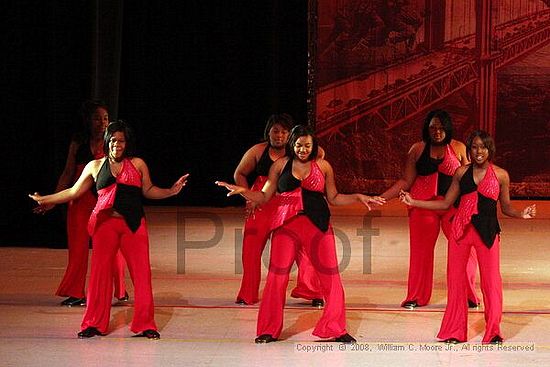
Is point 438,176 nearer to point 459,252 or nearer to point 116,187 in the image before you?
point 459,252

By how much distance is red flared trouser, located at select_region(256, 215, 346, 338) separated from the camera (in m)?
7.79

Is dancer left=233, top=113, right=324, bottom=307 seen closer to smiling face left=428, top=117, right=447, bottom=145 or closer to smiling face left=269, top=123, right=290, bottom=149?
smiling face left=269, top=123, right=290, bottom=149

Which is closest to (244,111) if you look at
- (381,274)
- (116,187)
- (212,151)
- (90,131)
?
(212,151)

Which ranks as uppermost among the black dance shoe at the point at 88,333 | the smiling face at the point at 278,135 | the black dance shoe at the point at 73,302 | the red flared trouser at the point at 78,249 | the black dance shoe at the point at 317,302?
the smiling face at the point at 278,135

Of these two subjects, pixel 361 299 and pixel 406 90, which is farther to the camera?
pixel 406 90

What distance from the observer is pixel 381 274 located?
1090 cm

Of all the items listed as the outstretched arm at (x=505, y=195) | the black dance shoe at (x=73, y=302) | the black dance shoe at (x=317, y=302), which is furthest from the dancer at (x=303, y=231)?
the black dance shoe at (x=73, y=302)

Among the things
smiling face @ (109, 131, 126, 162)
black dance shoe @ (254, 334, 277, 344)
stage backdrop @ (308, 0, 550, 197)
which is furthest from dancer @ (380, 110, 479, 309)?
stage backdrop @ (308, 0, 550, 197)

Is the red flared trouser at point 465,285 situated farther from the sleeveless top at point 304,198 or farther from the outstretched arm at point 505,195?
the sleeveless top at point 304,198

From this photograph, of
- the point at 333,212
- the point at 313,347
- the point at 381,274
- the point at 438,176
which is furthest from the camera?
the point at 333,212

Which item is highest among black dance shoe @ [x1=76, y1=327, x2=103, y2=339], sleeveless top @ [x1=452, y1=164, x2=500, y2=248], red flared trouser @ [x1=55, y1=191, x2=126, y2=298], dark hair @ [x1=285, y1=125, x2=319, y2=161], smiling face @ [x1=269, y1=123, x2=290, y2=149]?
dark hair @ [x1=285, y1=125, x2=319, y2=161]

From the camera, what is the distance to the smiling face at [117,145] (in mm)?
7926

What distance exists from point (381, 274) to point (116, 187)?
12.2ft

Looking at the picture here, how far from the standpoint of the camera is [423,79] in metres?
16.6
